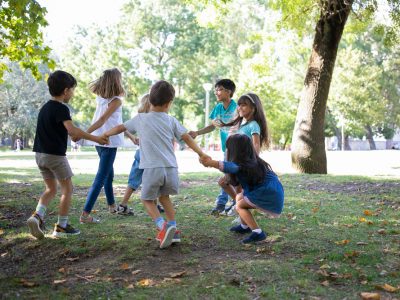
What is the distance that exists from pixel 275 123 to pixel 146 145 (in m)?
49.1

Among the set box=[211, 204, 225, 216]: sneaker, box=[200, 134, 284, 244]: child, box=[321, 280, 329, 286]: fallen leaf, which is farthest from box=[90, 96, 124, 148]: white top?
box=[321, 280, 329, 286]: fallen leaf

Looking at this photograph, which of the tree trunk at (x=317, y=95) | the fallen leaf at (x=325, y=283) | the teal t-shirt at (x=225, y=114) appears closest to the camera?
the fallen leaf at (x=325, y=283)

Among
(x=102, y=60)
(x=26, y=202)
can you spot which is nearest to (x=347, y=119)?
(x=102, y=60)

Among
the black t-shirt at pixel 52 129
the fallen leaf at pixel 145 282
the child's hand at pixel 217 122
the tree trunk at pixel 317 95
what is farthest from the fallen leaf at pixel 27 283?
the tree trunk at pixel 317 95

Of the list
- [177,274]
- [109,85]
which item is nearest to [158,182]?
[177,274]

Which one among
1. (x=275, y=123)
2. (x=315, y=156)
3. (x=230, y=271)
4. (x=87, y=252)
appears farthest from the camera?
(x=275, y=123)

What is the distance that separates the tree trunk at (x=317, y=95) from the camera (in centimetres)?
1316

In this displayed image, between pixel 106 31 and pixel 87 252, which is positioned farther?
pixel 106 31

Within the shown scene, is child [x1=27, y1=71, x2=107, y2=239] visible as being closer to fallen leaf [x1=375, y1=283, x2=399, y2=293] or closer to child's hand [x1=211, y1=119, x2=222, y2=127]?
child's hand [x1=211, y1=119, x2=222, y2=127]

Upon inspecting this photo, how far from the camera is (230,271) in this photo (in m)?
4.01

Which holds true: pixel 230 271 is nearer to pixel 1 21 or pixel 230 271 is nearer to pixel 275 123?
pixel 1 21

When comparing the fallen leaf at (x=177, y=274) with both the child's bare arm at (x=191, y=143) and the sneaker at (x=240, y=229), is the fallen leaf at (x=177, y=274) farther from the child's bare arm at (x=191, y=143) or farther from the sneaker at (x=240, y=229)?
the sneaker at (x=240, y=229)

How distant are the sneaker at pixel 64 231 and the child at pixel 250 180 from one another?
1.71 meters

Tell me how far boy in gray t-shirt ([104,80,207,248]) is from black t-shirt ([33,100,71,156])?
2.30 ft
